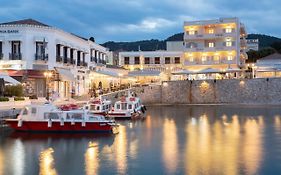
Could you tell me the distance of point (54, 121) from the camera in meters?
36.5

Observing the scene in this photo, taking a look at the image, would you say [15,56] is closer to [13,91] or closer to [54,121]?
[13,91]

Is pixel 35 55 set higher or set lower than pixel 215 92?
higher

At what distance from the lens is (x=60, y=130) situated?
120 ft

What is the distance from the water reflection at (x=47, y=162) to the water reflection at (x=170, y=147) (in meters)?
6.02

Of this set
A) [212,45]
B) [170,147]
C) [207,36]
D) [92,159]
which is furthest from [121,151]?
[212,45]

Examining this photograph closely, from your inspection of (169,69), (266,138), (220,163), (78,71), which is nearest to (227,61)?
(169,69)

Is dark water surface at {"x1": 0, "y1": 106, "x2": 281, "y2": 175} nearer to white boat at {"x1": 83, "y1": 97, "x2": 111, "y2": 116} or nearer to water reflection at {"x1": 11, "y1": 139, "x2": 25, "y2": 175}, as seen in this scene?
water reflection at {"x1": 11, "y1": 139, "x2": 25, "y2": 175}

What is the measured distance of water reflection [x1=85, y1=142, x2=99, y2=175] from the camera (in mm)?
23203

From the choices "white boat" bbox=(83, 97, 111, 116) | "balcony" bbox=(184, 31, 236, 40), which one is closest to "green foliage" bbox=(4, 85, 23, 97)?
"white boat" bbox=(83, 97, 111, 116)

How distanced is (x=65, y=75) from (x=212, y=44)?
140ft

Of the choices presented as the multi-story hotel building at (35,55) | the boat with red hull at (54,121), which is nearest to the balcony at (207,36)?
the multi-story hotel building at (35,55)

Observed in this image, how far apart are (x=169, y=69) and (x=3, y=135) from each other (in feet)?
212

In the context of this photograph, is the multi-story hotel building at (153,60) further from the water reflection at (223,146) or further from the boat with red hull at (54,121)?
the boat with red hull at (54,121)

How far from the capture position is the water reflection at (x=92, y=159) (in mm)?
23203
